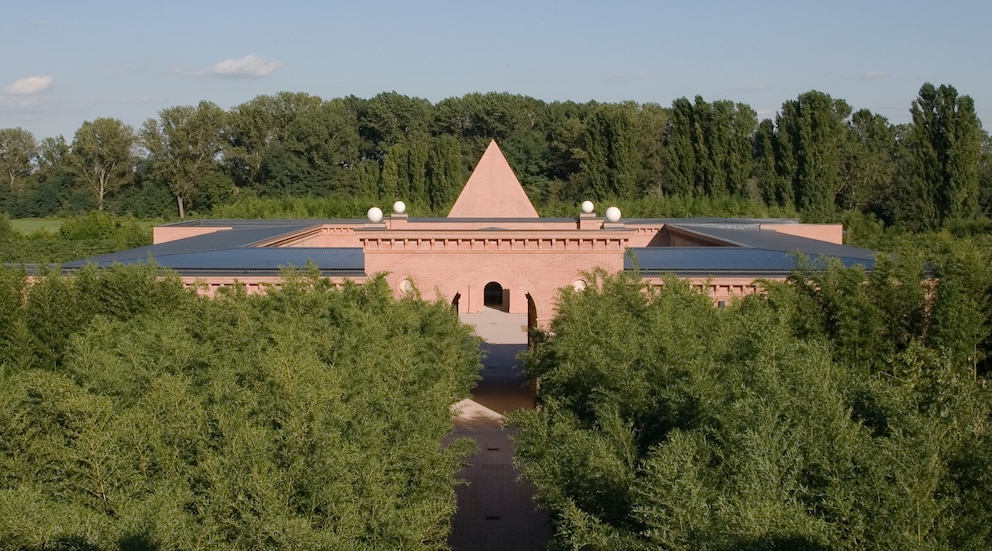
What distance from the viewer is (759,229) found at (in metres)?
34.7

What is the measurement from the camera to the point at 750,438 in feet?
30.2

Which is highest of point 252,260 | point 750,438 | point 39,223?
point 39,223

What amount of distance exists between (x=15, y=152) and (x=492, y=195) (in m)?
54.8

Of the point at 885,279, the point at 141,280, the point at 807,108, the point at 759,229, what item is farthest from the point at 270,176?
the point at 885,279

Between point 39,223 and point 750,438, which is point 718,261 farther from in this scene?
point 39,223

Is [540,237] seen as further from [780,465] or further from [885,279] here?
[780,465]

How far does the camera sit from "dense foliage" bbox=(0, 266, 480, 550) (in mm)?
9797

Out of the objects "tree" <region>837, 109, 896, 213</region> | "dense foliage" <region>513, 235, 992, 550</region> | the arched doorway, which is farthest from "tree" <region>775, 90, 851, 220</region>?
"dense foliage" <region>513, 235, 992, 550</region>

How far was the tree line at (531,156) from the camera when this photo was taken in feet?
150

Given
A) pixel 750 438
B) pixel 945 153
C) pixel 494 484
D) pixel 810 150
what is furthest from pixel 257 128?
pixel 750 438

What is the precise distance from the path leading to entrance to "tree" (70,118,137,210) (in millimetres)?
50442

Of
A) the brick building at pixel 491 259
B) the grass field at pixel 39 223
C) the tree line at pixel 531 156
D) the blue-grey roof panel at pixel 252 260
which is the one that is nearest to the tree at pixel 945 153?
the tree line at pixel 531 156

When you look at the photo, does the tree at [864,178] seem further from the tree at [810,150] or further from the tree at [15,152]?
the tree at [15,152]

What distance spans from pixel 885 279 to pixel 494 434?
7920mm
